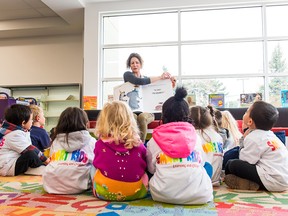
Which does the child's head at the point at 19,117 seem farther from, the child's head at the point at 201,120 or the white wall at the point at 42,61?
the white wall at the point at 42,61

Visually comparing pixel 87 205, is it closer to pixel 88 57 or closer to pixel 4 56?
pixel 88 57

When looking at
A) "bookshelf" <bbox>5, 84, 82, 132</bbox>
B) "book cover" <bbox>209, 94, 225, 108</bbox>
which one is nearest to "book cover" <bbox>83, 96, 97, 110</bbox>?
"bookshelf" <bbox>5, 84, 82, 132</bbox>

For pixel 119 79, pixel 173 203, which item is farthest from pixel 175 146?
pixel 119 79

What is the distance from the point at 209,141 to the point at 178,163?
21.7 inches

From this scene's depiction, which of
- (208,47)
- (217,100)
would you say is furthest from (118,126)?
(208,47)

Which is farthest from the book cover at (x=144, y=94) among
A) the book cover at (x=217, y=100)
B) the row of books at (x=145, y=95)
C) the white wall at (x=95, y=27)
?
the white wall at (x=95, y=27)

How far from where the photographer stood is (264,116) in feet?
5.89

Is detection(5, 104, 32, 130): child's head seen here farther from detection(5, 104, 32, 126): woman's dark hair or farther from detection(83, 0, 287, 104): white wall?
detection(83, 0, 287, 104): white wall

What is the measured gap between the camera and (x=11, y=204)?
145 cm

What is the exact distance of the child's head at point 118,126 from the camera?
152cm

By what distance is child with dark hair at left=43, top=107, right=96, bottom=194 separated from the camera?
1.68 m

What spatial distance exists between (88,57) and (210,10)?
2.68 m

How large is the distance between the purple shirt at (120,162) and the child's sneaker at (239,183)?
0.70 meters

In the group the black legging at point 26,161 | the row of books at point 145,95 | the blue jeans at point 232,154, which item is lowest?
the black legging at point 26,161
